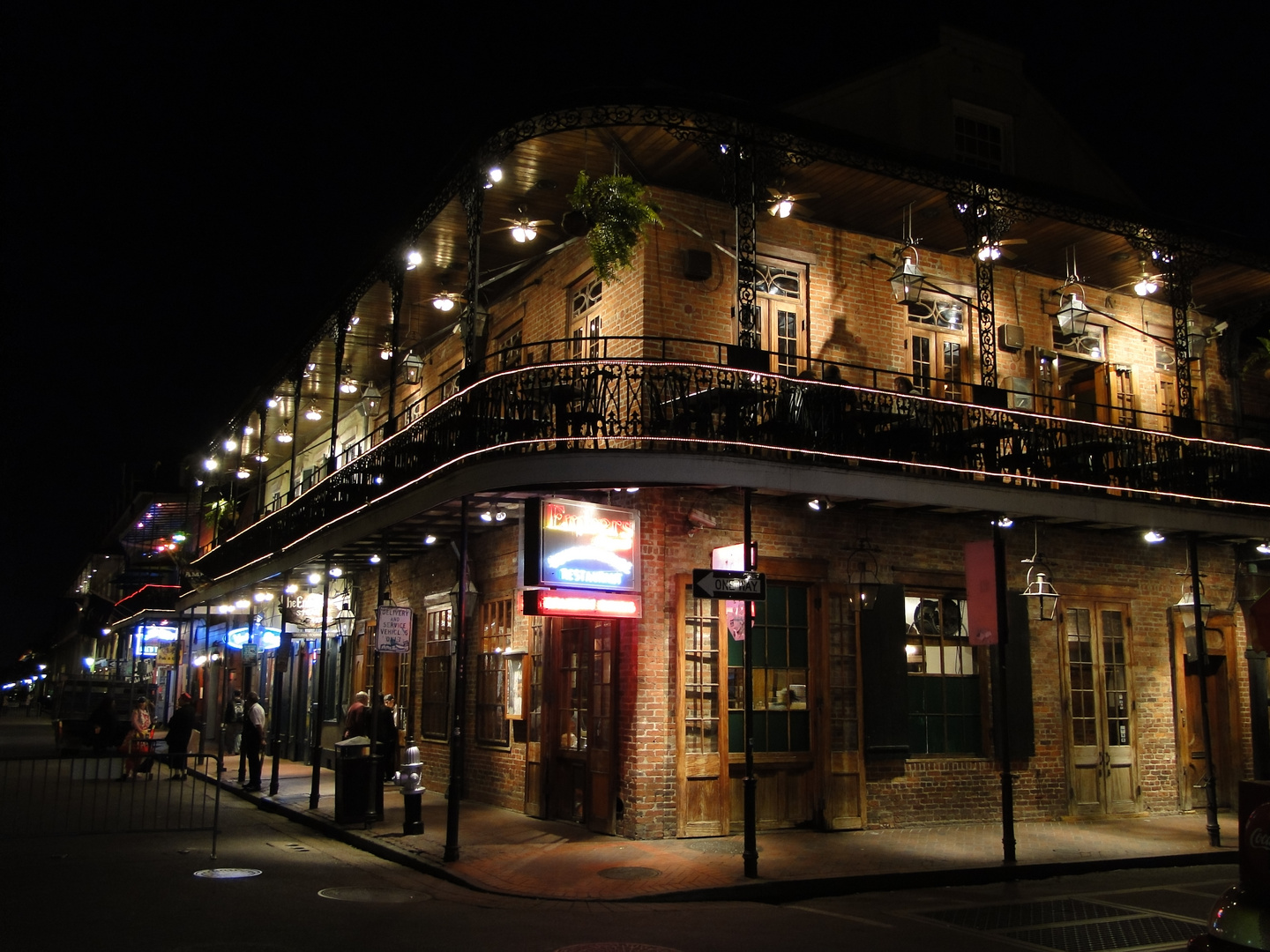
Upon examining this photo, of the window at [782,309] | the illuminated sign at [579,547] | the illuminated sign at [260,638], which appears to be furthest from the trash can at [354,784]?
the illuminated sign at [260,638]

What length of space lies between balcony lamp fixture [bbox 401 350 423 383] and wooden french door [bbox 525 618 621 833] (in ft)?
22.7

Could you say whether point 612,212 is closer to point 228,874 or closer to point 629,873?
point 629,873

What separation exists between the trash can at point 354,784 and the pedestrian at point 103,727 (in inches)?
522

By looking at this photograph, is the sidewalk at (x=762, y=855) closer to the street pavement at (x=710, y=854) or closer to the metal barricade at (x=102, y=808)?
the street pavement at (x=710, y=854)

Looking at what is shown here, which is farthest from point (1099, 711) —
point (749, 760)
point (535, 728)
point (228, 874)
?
point (228, 874)

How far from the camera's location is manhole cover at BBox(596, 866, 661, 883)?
9711 millimetres

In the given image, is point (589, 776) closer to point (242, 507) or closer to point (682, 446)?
point (682, 446)

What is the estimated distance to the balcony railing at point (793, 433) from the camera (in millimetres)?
11766

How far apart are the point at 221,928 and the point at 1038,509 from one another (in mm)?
10324

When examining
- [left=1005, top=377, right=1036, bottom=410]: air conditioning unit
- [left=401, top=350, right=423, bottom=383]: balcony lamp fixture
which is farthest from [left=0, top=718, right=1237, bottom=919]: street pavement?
[left=401, top=350, right=423, bottom=383]: balcony lamp fixture

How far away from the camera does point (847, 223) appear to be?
15.0 meters

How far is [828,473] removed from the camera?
39.9ft

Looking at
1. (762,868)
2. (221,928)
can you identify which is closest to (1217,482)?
(762,868)

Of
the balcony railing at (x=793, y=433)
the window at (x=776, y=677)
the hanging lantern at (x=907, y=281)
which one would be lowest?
the window at (x=776, y=677)
